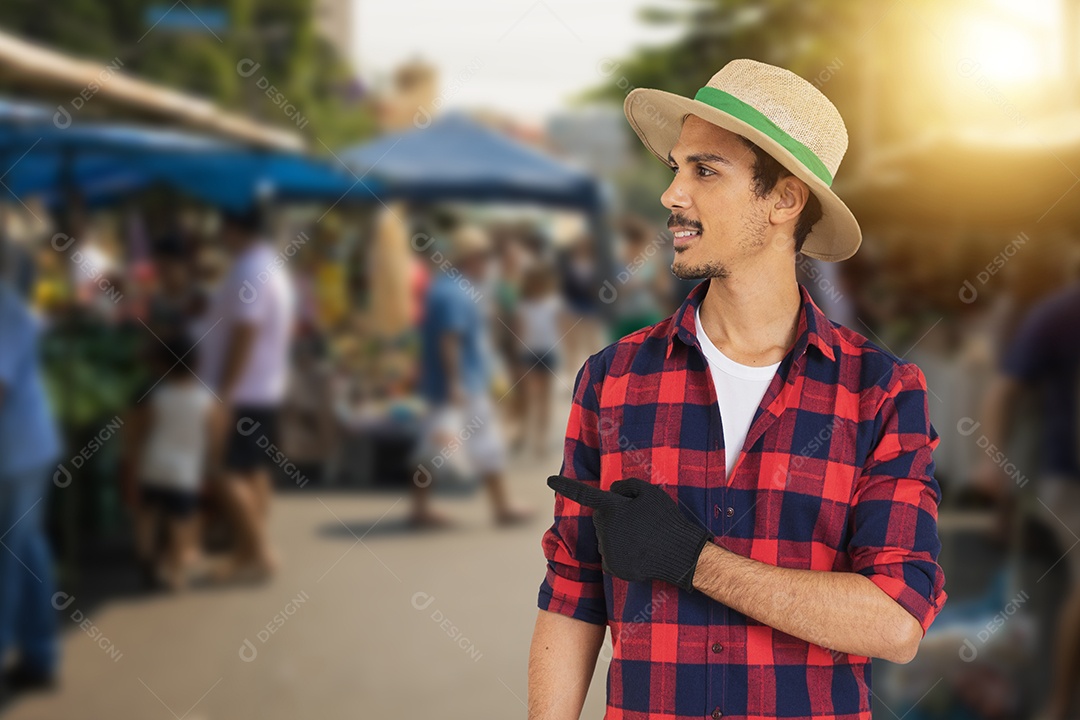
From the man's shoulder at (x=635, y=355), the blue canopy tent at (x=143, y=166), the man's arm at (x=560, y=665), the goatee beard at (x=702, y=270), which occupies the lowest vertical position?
the man's arm at (x=560, y=665)

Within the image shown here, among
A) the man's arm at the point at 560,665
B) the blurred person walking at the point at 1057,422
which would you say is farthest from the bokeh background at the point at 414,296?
the man's arm at the point at 560,665

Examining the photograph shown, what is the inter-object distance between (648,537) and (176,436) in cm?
397

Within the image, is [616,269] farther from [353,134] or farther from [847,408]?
[847,408]

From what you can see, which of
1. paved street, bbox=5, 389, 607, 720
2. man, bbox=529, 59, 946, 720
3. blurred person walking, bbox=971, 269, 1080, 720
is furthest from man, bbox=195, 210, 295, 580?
man, bbox=529, 59, 946, 720

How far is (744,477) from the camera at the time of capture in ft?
4.72

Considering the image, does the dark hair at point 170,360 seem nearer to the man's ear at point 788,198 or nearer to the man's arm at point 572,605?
the man's arm at point 572,605

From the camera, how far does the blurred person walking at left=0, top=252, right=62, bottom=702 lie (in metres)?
3.68

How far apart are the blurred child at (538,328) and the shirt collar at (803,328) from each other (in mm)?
4453

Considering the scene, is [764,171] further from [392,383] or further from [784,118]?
[392,383]

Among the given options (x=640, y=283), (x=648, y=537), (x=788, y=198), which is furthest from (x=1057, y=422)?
(x=648, y=537)

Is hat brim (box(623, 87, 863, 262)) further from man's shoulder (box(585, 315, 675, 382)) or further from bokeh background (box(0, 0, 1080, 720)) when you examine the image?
bokeh background (box(0, 0, 1080, 720))

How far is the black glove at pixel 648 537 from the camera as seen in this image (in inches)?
53.9

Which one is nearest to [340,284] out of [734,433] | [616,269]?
[616,269]

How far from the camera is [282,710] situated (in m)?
4.30
